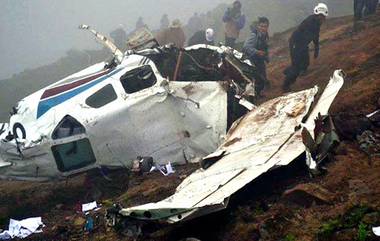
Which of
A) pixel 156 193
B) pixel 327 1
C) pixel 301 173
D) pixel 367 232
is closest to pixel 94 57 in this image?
pixel 327 1

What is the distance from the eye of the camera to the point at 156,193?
19.1 ft

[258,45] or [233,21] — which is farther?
[233,21]

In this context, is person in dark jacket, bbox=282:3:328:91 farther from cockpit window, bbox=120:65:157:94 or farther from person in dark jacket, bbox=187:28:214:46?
cockpit window, bbox=120:65:157:94

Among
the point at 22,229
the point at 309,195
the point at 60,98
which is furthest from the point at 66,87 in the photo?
the point at 309,195

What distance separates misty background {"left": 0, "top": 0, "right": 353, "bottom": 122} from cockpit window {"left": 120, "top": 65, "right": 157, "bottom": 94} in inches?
508

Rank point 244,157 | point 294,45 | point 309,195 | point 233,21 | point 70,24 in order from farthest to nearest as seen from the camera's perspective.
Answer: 1. point 70,24
2. point 233,21
3. point 294,45
4. point 244,157
5. point 309,195

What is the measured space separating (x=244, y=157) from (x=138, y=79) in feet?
8.79

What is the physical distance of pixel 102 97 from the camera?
6.34 m

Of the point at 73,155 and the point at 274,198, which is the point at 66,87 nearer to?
the point at 73,155

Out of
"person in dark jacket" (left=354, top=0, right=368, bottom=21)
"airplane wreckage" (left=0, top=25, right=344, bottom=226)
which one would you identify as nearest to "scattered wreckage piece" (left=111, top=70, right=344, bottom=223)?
"airplane wreckage" (left=0, top=25, right=344, bottom=226)

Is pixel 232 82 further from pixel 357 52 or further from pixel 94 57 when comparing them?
pixel 94 57

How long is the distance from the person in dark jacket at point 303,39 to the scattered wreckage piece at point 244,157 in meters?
2.98

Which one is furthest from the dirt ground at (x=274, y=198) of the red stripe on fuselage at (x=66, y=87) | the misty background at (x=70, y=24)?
the misty background at (x=70, y=24)

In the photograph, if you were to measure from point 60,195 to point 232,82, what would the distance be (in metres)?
3.52
